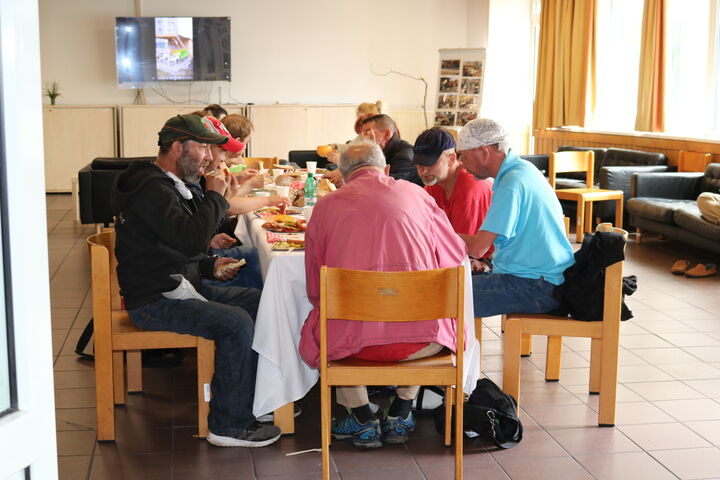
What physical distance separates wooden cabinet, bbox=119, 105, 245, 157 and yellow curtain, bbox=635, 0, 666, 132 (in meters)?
5.48

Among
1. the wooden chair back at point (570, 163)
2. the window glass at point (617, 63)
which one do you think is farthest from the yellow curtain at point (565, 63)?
the wooden chair back at point (570, 163)

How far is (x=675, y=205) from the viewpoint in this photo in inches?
272

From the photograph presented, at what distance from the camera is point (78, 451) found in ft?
9.80

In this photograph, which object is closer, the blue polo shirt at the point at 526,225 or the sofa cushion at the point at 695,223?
the blue polo shirt at the point at 526,225

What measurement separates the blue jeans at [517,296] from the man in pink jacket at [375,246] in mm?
423

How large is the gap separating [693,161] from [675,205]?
102 centimetres

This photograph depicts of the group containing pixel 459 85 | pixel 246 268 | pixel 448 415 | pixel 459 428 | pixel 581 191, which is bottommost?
pixel 448 415

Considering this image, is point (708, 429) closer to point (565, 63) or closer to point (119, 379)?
point (119, 379)

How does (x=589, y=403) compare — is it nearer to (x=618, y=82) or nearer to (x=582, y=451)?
(x=582, y=451)

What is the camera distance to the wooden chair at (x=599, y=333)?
3111 millimetres

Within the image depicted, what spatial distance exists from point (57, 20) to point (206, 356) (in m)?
9.13

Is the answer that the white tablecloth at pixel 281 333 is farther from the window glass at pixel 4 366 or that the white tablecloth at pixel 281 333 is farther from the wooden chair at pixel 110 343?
the window glass at pixel 4 366

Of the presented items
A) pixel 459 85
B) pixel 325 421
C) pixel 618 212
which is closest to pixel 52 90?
pixel 459 85

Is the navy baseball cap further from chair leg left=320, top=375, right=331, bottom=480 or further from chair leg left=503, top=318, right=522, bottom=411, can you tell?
chair leg left=320, top=375, right=331, bottom=480
